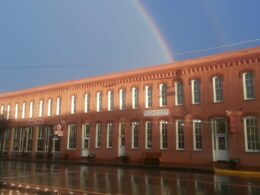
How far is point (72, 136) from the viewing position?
40062 mm

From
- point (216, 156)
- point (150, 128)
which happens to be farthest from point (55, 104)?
point (216, 156)

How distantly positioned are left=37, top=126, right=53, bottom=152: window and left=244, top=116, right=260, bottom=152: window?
81.0ft

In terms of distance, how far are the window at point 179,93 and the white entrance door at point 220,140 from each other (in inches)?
149

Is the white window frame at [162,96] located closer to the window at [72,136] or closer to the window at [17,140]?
the window at [72,136]

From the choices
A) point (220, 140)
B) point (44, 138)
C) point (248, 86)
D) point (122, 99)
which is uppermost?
point (122, 99)

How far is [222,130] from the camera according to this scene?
27750mm

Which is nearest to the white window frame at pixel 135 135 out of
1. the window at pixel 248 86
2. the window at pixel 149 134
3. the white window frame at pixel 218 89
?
the window at pixel 149 134

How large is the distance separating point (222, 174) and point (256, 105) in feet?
20.4

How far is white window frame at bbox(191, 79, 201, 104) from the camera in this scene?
97.2 feet

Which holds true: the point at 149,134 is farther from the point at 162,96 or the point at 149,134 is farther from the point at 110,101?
the point at 110,101

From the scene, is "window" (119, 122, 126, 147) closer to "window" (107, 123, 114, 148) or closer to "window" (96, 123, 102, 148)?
"window" (107, 123, 114, 148)

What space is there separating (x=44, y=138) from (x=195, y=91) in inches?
864

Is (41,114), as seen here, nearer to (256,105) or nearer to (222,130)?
(222,130)

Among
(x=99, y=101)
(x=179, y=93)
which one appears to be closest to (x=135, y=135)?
(x=179, y=93)
